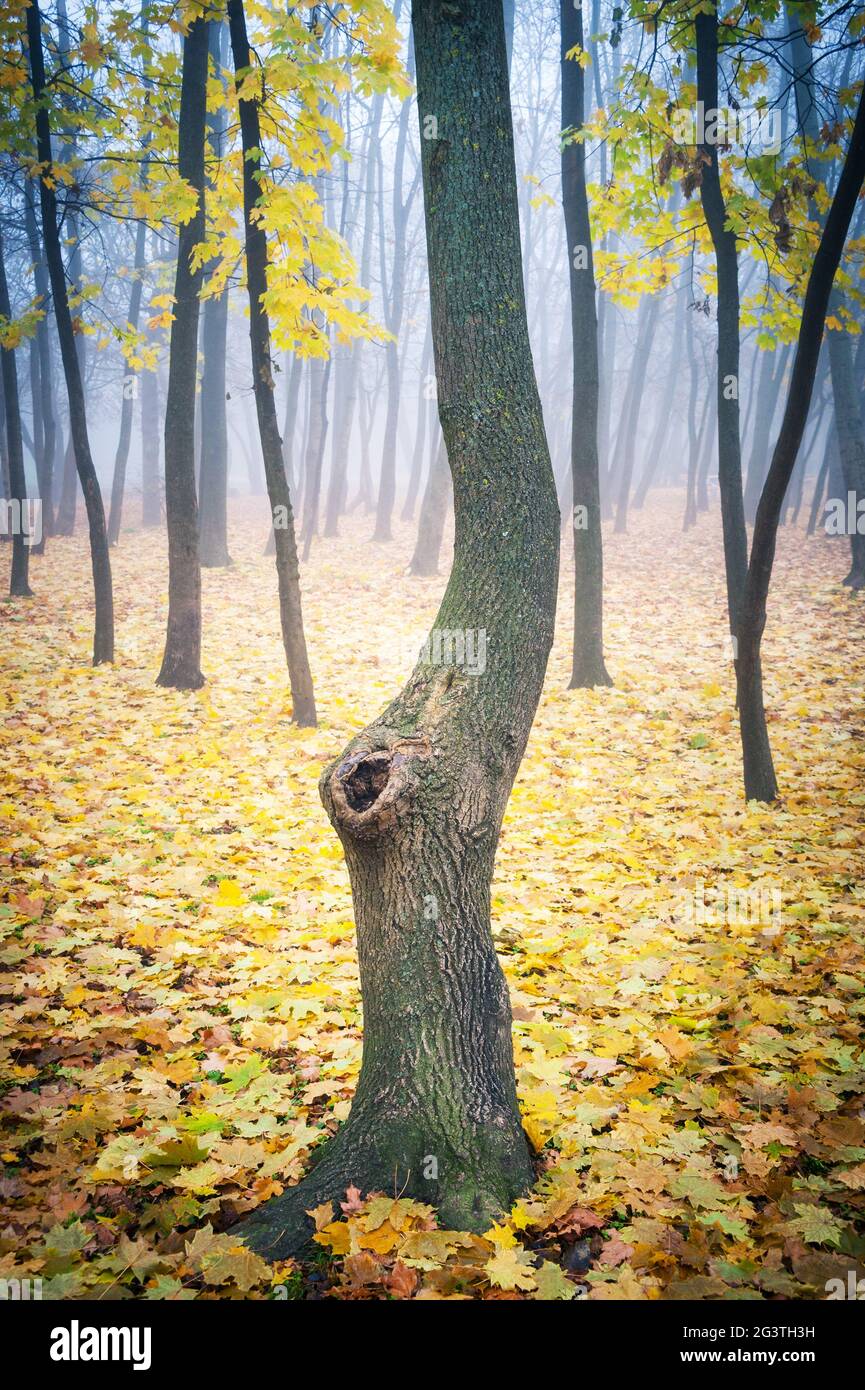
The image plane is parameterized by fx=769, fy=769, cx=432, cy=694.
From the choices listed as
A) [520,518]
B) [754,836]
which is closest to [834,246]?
[520,518]

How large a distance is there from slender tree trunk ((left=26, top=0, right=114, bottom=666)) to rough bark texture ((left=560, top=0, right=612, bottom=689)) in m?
5.72

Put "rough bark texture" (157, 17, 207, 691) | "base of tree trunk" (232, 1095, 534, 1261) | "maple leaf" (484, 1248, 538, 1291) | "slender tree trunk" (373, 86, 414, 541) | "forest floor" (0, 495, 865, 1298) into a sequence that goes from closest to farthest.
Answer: "maple leaf" (484, 1248, 538, 1291), "forest floor" (0, 495, 865, 1298), "base of tree trunk" (232, 1095, 534, 1261), "rough bark texture" (157, 17, 207, 691), "slender tree trunk" (373, 86, 414, 541)

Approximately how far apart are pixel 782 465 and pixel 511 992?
3953 mm

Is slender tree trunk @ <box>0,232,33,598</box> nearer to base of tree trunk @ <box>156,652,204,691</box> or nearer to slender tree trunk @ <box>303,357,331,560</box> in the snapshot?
base of tree trunk @ <box>156,652,204,691</box>

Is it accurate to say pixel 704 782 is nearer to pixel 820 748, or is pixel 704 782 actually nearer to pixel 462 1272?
pixel 820 748

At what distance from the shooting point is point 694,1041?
3.52 metres

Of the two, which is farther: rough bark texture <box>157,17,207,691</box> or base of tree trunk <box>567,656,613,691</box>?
base of tree trunk <box>567,656,613,691</box>

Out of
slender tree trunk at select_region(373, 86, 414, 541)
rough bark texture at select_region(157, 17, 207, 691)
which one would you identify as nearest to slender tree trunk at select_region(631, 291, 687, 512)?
slender tree trunk at select_region(373, 86, 414, 541)

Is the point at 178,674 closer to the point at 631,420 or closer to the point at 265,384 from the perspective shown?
the point at 265,384

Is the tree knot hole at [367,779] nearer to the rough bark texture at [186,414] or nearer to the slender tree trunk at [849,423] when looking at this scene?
the rough bark texture at [186,414]

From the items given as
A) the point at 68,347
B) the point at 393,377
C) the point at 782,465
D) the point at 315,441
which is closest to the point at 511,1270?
the point at 782,465

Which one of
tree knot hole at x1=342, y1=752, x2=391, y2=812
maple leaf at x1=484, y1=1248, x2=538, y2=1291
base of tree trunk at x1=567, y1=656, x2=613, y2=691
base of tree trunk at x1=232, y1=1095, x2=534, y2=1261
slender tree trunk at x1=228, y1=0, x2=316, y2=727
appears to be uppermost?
slender tree trunk at x1=228, y1=0, x2=316, y2=727

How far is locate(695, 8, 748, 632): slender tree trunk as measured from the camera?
5984mm

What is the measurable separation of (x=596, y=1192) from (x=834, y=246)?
533 cm
